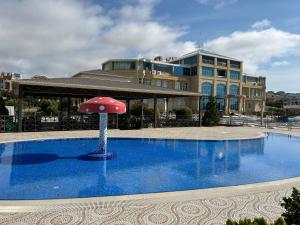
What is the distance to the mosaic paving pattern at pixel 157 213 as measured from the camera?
205 inches

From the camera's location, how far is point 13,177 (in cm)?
938

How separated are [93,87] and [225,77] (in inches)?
2246

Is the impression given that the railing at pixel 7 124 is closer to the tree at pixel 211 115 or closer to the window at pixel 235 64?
the tree at pixel 211 115

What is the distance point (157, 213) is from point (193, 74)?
217 feet

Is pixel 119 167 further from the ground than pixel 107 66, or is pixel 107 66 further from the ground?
pixel 107 66

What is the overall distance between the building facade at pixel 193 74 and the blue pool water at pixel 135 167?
46.5m

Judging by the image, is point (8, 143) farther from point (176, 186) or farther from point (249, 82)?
point (249, 82)

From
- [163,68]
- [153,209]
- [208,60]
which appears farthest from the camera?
[208,60]

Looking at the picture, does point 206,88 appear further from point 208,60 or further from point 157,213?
point 157,213

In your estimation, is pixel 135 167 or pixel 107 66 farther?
pixel 107 66

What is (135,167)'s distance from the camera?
11.5 meters

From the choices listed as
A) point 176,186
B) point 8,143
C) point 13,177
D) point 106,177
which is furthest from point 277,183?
point 8,143

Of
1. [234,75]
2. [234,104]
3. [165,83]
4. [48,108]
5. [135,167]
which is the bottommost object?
[135,167]

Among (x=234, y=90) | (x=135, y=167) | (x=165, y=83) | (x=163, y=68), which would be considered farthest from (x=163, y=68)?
(x=135, y=167)
